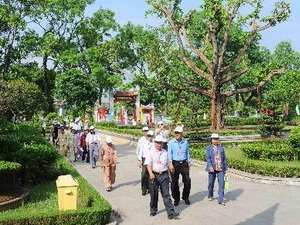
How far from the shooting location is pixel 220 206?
360 inches

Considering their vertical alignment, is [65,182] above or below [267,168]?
above

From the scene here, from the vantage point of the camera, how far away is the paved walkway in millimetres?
8055

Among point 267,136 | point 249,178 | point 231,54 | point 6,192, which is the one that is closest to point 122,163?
point 249,178

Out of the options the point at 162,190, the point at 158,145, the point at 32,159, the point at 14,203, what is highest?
the point at 158,145

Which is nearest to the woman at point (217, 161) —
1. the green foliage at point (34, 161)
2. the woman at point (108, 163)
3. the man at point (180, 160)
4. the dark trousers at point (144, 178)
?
the man at point (180, 160)

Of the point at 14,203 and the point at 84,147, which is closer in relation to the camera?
the point at 14,203

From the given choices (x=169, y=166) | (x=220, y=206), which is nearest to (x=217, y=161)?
(x=220, y=206)

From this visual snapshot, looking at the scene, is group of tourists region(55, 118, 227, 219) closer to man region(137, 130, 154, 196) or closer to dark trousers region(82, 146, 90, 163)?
man region(137, 130, 154, 196)

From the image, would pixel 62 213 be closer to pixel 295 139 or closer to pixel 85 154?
pixel 295 139

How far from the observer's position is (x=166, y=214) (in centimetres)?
851

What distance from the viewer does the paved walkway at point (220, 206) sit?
26.4 ft

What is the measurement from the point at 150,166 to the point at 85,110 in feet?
118

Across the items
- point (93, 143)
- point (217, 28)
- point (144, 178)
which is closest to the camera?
point (144, 178)

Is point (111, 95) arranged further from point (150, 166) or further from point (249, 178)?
point (150, 166)
